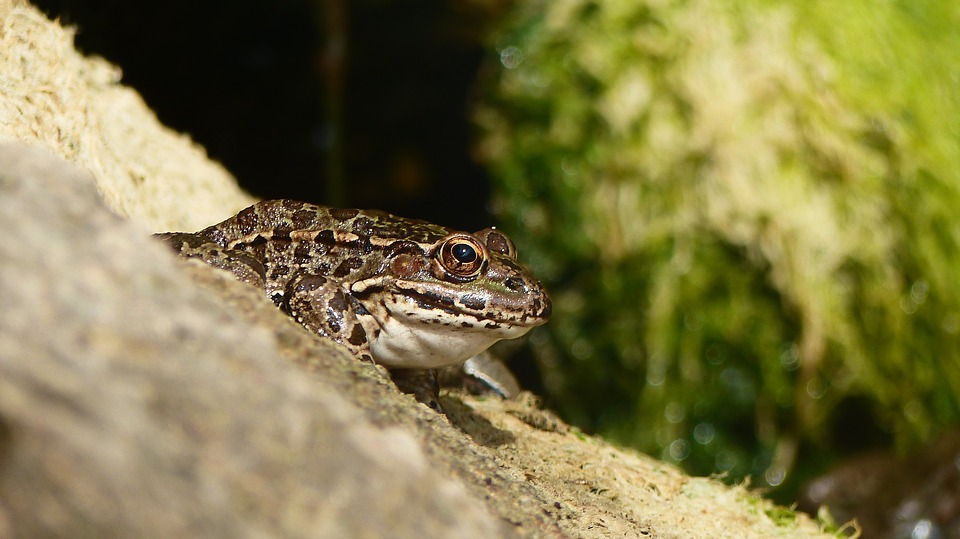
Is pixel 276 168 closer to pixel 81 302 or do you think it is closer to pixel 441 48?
pixel 441 48

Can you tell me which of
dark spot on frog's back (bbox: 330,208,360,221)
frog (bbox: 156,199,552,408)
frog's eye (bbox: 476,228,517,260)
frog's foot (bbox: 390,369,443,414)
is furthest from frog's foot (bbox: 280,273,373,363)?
frog's eye (bbox: 476,228,517,260)

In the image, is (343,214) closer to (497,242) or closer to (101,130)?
(497,242)

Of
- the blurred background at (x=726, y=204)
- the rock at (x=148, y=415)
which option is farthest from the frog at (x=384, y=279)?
the blurred background at (x=726, y=204)

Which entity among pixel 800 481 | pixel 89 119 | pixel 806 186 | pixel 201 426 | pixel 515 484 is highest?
pixel 806 186

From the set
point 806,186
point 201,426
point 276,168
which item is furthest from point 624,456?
point 276,168

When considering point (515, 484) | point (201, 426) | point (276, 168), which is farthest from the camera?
point (276, 168)

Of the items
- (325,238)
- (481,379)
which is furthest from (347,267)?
(481,379)

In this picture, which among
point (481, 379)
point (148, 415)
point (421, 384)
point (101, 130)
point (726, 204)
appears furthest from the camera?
point (726, 204)
